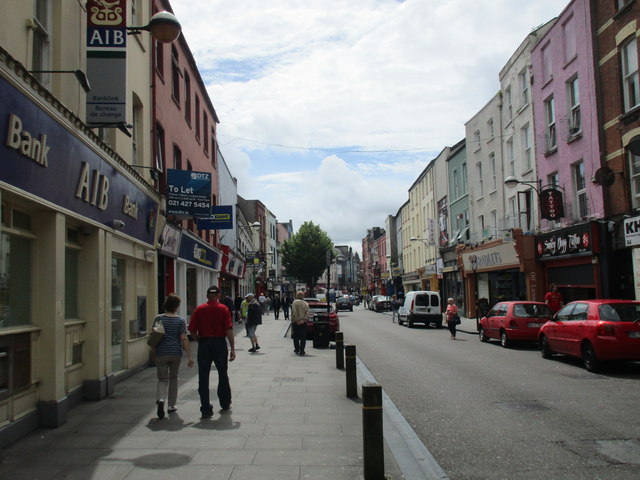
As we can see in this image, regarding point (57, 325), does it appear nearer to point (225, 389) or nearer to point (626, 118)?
point (225, 389)

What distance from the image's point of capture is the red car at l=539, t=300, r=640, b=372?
1188cm

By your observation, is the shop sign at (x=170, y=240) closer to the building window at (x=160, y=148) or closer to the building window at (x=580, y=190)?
the building window at (x=160, y=148)

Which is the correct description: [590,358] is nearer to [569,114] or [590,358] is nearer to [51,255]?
[51,255]

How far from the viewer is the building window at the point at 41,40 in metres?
8.05

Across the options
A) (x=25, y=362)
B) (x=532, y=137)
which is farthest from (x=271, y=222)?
(x=25, y=362)

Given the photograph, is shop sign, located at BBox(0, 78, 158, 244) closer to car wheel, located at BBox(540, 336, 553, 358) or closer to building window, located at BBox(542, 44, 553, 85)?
car wheel, located at BBox(540, 336, 553, 358)

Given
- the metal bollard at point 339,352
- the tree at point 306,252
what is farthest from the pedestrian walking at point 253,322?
the tree at point 306,252

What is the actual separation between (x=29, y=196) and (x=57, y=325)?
1829 millimetres

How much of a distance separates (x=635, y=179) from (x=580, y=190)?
3.78 meters

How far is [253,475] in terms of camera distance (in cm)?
544

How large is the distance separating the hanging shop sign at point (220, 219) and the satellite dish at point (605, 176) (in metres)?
12.5

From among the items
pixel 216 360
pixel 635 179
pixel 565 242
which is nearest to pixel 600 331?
pixel 635 179

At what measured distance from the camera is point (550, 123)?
935 inches

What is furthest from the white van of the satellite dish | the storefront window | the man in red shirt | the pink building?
the storefront window
